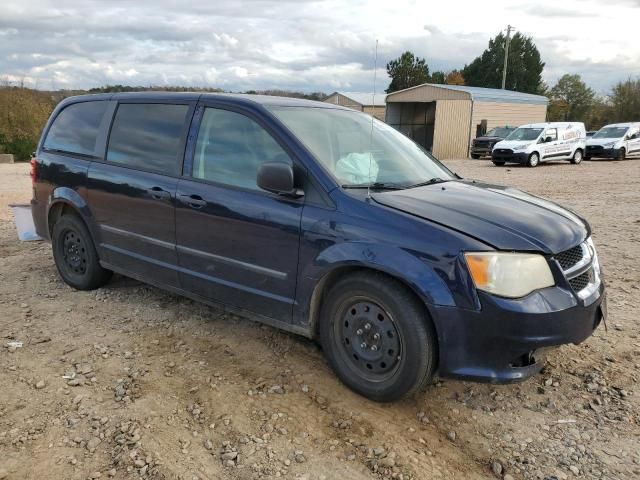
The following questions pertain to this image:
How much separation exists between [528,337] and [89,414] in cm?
249

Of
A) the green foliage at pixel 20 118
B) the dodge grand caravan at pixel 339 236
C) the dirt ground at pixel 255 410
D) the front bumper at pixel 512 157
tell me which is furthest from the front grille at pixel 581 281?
the green foliage at pixel 20 118

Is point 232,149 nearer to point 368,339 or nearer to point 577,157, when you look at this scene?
point 368,339

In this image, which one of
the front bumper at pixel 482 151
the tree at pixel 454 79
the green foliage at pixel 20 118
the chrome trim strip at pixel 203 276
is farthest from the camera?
the tree at pixel 454 79

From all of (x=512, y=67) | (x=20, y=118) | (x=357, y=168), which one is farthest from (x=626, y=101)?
(x=357, y=168)

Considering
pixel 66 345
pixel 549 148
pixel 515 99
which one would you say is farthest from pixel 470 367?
pixel 515 99

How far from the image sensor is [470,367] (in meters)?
2.95

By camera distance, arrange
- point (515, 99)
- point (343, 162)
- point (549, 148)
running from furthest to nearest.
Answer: point (515, 99), point (549, 148), point (343, 162)

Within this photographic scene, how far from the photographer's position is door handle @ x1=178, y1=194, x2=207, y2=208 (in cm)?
388

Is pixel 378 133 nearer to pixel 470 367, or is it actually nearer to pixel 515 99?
pixel 470 367

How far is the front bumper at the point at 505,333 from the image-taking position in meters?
2.84

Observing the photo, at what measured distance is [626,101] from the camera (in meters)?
49.5

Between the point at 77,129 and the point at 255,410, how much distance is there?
338cm

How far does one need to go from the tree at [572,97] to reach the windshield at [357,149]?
66.4m

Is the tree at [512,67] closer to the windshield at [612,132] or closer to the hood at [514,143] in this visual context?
the windshield at [612,132]
